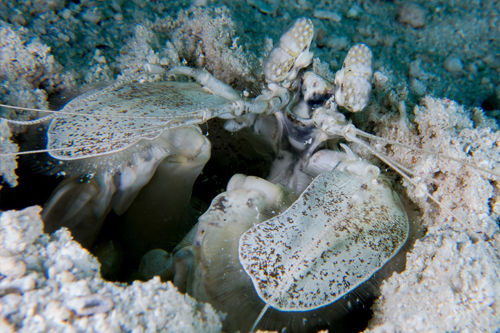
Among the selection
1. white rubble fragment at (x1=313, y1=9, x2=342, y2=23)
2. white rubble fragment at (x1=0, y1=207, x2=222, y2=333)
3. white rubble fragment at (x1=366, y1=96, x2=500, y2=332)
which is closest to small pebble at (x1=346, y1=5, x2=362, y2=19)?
white rubble fragment at (x1=313, y1=9, x2=342, y2=23)

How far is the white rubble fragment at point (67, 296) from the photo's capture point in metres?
0.70

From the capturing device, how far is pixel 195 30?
2.16m

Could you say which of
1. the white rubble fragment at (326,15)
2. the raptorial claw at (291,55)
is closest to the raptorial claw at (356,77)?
the raptorial claw at (291,55)

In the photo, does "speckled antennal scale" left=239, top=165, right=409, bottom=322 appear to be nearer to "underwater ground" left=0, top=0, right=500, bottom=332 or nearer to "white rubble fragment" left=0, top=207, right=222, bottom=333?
"underwater ground" left=0, top=0, right=500, bottom=332

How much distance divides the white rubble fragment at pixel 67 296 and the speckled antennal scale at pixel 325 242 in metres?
0.36

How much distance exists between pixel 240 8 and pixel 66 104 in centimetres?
201

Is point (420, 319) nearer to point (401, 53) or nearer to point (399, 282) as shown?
point (399, 282)

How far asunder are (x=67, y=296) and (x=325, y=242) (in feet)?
3.17

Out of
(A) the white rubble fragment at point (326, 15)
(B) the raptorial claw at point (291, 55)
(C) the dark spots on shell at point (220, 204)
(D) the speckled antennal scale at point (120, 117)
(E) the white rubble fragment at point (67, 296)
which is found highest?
(A) the white rubble fragment at point (326, 15)

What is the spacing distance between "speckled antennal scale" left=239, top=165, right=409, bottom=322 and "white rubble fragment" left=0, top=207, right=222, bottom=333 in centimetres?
36

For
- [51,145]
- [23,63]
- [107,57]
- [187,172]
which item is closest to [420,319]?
[187,172]

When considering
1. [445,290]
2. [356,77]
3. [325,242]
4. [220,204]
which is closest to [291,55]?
[356,77]

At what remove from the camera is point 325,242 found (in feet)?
4.39

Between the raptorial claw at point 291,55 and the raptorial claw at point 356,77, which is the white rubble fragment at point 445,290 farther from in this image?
the raptorial claw at point 291,55
